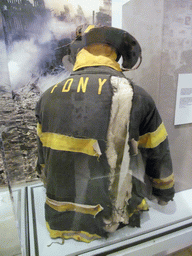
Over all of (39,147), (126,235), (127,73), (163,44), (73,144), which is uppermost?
(163,44)

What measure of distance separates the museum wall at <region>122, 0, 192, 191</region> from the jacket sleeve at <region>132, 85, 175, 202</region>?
224mm

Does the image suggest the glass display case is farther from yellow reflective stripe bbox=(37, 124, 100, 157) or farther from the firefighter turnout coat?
yellow reflective stripe bbox=(37, 124, 100, 157)

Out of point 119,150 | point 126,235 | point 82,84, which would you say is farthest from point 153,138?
point 126,235

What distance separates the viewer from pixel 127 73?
1.18 meters

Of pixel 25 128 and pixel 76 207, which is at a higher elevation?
pixel 25 128

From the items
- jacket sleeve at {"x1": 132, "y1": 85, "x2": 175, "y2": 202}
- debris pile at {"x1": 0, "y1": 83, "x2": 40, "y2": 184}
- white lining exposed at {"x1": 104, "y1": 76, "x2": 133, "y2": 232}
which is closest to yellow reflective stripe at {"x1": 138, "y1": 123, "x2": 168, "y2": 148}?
jacket sleeve at {"x1": 132, "y1": 85, "x2": 175, "y2": 202}

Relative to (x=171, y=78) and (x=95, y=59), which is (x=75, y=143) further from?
(x=171, y=78)

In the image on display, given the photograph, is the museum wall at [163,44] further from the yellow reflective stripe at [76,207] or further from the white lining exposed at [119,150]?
the yellow reflective stripe at [76,207]

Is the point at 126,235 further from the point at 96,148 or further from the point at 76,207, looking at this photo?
the point at 96,148

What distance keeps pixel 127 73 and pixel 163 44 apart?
287 mm

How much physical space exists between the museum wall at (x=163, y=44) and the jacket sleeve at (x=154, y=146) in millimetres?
224

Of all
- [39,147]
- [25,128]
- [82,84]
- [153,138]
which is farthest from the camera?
[25,128]

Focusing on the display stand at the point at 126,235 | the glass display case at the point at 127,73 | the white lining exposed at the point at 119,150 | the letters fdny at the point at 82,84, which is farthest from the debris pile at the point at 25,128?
the white lining exposed at the point at 119,150

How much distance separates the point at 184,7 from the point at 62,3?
0.63 metres
